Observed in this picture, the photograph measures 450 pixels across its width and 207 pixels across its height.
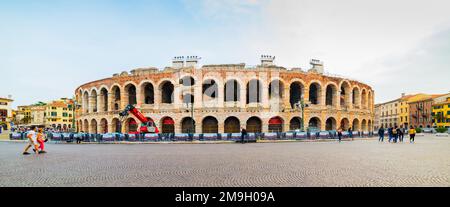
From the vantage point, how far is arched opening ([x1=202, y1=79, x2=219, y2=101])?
27964 mm

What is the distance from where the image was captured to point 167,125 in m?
29.1

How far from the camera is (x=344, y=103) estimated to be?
33812 mm

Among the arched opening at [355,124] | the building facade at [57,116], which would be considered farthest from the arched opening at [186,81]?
the building facade at [57,116]

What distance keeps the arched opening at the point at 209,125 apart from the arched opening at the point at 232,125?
4.29ft

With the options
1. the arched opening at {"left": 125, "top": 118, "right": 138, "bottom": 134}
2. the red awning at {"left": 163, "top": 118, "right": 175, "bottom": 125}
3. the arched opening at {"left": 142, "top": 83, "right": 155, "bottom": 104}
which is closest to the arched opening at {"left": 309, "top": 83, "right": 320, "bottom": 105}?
the red awning at {"left": 163, "top": 118, "right": 175, "bottom": 125}

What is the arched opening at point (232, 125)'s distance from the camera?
2848 centimetres

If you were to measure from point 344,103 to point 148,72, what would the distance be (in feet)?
96.4

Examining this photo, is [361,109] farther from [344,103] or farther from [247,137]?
[247,137]

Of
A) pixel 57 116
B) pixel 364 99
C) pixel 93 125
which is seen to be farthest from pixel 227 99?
pixel 57 116

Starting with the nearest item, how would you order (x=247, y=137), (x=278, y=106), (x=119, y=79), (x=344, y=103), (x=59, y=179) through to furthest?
(x=59, y=179) → (x=247, y=137) → (x=278, y=106) → (x=119, y=79) → (x=344, y=103)

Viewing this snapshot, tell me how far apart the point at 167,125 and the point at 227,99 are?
8.68 m

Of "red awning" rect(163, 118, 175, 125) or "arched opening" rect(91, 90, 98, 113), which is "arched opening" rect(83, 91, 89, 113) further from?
"red awning" rect(163, 118, 175, 125)

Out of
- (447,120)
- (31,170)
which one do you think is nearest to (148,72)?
(31,170)

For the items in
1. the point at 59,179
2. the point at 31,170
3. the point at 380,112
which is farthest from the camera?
the point at 380,112
